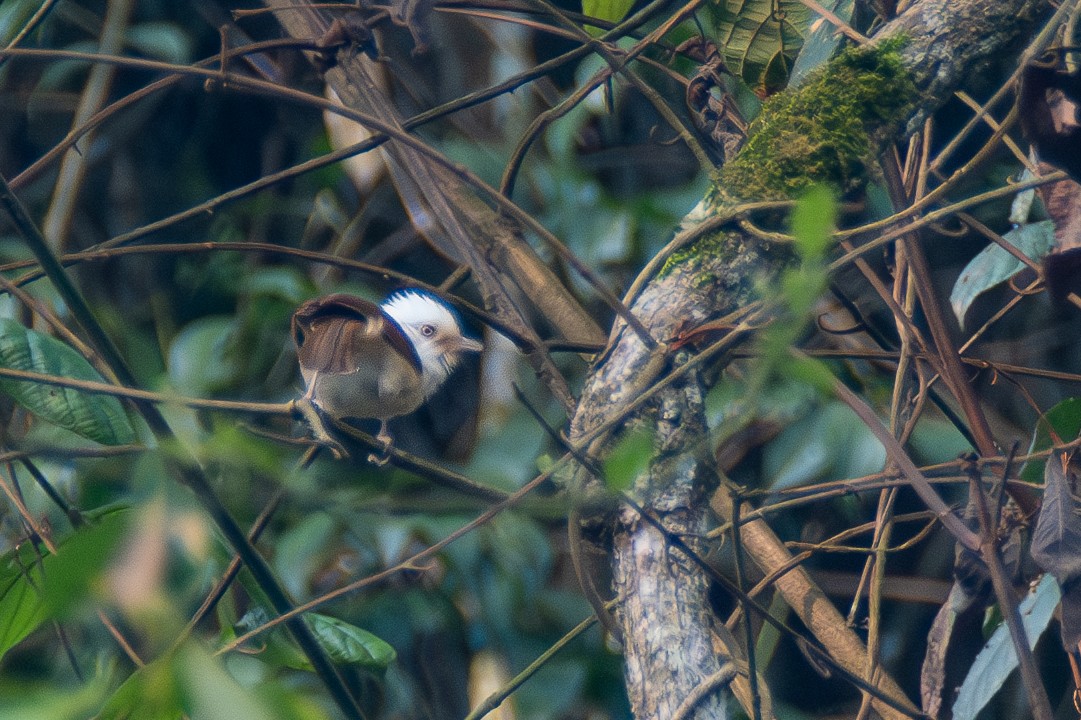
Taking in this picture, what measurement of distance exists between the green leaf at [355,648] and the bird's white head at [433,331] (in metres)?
1.05

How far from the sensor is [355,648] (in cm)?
193

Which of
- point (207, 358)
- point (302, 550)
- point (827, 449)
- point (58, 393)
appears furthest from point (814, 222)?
point (207, 358)

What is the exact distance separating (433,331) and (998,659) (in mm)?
1810

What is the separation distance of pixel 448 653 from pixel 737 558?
1.92m

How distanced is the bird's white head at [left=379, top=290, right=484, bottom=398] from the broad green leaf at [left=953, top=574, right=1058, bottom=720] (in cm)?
159

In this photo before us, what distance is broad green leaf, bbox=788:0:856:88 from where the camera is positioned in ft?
5.79

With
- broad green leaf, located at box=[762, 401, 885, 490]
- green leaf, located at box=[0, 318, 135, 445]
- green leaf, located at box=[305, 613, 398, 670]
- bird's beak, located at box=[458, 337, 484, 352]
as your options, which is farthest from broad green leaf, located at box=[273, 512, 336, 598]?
broad green leaf, located at box=[762, 401, 885, 490]

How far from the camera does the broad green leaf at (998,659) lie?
1.73 metres

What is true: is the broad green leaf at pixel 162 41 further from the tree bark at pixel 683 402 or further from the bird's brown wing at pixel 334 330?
the tree bark at pixel 683 402

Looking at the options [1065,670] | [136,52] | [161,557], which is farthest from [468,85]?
[161,557]

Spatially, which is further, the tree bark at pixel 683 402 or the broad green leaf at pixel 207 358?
the broad green leaf at pixel 207 358

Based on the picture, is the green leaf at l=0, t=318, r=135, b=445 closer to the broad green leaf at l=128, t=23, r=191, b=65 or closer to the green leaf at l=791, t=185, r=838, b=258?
the green leaf at l=791, t=185, r=838, b=258

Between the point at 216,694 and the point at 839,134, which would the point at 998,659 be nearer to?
the point at 839,134

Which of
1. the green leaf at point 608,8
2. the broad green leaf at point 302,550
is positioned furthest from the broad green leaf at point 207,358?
the green leaf at point 608,8
